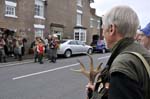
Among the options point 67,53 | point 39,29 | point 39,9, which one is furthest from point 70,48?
point 39,9

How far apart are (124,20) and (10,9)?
966 inches

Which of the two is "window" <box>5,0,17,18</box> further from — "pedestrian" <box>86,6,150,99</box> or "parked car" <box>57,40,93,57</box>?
"pedestrian" <box>86,6,150,99</box>

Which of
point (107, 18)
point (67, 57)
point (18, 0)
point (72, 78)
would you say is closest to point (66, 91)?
point (72, 78)

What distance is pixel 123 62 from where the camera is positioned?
2055mm

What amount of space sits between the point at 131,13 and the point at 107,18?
17 cm

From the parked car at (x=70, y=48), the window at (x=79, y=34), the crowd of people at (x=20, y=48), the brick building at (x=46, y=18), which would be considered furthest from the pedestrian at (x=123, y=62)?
the window at (x=79, y=34)

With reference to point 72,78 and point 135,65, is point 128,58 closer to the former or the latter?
point 135,65

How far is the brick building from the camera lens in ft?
84.7

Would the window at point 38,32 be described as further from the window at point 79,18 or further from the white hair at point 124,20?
the white hair at point 124,20

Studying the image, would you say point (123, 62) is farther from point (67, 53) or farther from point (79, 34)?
point (79, 34)

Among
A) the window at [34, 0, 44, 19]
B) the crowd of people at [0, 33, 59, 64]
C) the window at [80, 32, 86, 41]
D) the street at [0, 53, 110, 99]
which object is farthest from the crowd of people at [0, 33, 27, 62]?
the window at [80, 32, 86, 41]

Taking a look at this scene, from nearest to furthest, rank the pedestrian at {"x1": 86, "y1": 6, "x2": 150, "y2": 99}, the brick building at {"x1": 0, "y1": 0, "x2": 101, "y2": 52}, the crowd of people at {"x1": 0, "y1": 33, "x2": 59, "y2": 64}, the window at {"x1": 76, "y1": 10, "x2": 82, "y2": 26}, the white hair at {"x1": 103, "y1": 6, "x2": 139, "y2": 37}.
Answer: the pedestrian at {"x1": 86, "y1": 6, "x2": 150, "y2": 99}, the white hair at {"x1": 103, "y1": 6, "x2": 139, "y2": 37}, the crowd of people at {"x1": 0, "y1": 33, "x2": 59, "y2": 64}, the brick building at {"x1": 0, "y1": 0, "x2": 101, "y2": 52}, the window at {"x1": 76, "y1": 10, "x2": 82, "y2": 26}

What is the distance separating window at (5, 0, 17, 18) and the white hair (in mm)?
23814

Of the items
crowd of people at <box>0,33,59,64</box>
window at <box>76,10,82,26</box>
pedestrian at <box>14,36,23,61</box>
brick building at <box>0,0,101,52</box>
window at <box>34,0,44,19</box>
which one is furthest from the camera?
window at <box>76,10,82,26</box>
